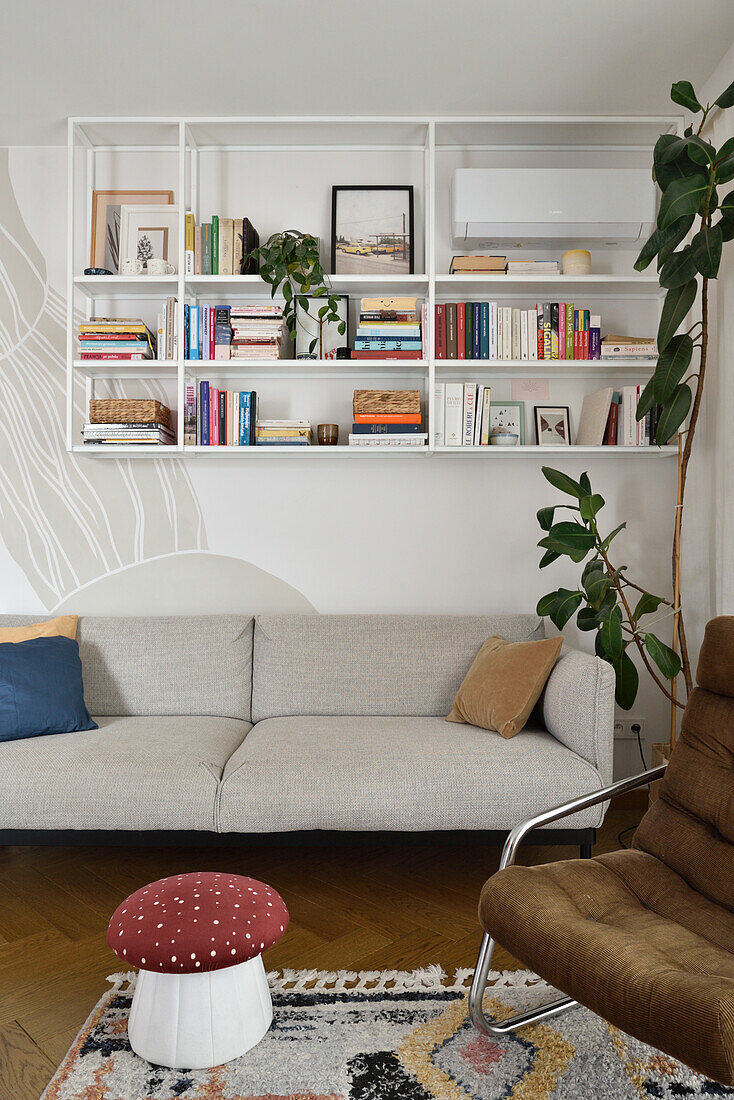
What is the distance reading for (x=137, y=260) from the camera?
3.33 m

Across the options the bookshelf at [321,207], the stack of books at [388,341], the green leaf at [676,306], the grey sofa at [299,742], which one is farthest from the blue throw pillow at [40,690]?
the green leaf at [676,306]

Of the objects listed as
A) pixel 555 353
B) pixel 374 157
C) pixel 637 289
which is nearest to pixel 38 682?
pixel 555 353

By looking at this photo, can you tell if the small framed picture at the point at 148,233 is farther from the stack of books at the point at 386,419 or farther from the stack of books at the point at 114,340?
the stack of books at the point at 386,419

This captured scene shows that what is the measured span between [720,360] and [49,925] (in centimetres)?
289

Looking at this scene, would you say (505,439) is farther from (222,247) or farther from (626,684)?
(222,247)

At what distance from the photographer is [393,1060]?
1708 millimetres

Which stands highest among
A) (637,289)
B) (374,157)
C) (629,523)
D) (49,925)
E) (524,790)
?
(374,157)

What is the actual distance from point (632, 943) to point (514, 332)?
236cm

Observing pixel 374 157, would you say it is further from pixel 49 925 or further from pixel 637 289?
pixel 49 925

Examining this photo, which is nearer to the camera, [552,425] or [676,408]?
[676,408]

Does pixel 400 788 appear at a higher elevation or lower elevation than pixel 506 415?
lower

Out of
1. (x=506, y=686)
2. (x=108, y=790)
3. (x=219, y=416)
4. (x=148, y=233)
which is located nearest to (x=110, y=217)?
(x=148, y=233)

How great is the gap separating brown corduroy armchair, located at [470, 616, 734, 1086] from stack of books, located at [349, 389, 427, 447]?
1468 millimetres

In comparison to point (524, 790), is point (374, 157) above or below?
above
